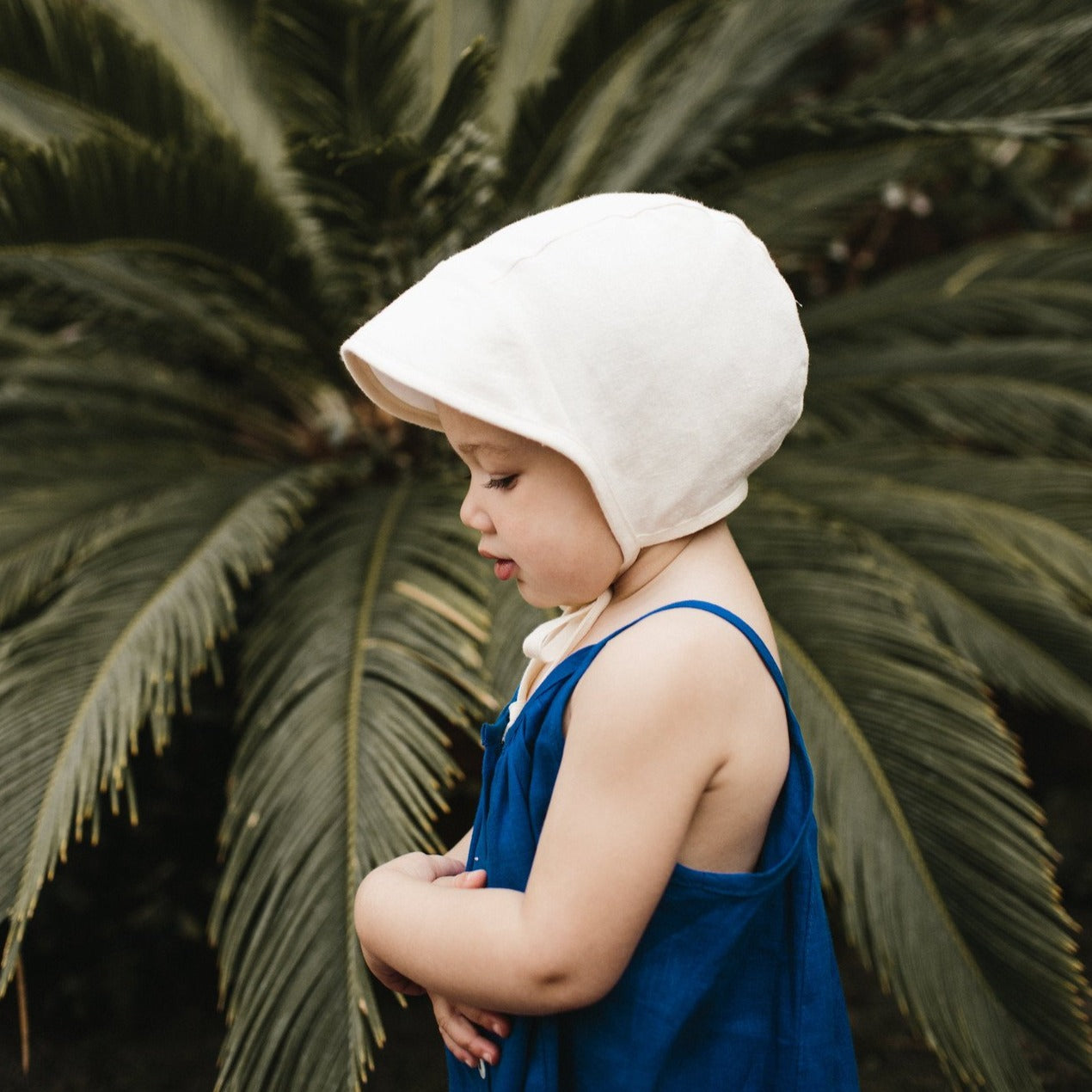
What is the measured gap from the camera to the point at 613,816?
708 mm

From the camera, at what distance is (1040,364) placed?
2.18 meters

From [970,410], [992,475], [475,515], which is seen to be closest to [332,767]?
[475,515]

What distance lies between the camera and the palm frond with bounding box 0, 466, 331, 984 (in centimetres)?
130

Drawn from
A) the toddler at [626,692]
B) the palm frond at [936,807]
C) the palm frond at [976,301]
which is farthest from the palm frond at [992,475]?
the toddler at [626,692]

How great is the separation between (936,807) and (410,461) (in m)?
1.51

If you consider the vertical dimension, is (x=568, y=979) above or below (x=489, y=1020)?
above

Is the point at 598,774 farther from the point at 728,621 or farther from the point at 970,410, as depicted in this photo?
the point at 970,410

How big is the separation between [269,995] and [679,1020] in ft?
2.10

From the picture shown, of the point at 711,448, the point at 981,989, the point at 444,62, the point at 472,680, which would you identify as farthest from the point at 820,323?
the point at 711,448

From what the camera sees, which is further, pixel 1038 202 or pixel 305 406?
pixel 1038 202

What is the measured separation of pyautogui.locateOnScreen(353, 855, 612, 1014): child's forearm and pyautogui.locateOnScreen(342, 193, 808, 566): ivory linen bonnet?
0.29m

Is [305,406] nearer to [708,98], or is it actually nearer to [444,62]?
[444,62]

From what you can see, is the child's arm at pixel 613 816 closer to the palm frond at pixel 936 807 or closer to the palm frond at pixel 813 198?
the palm frond at pixel 936 807

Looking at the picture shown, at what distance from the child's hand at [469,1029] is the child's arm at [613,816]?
0.08 m
